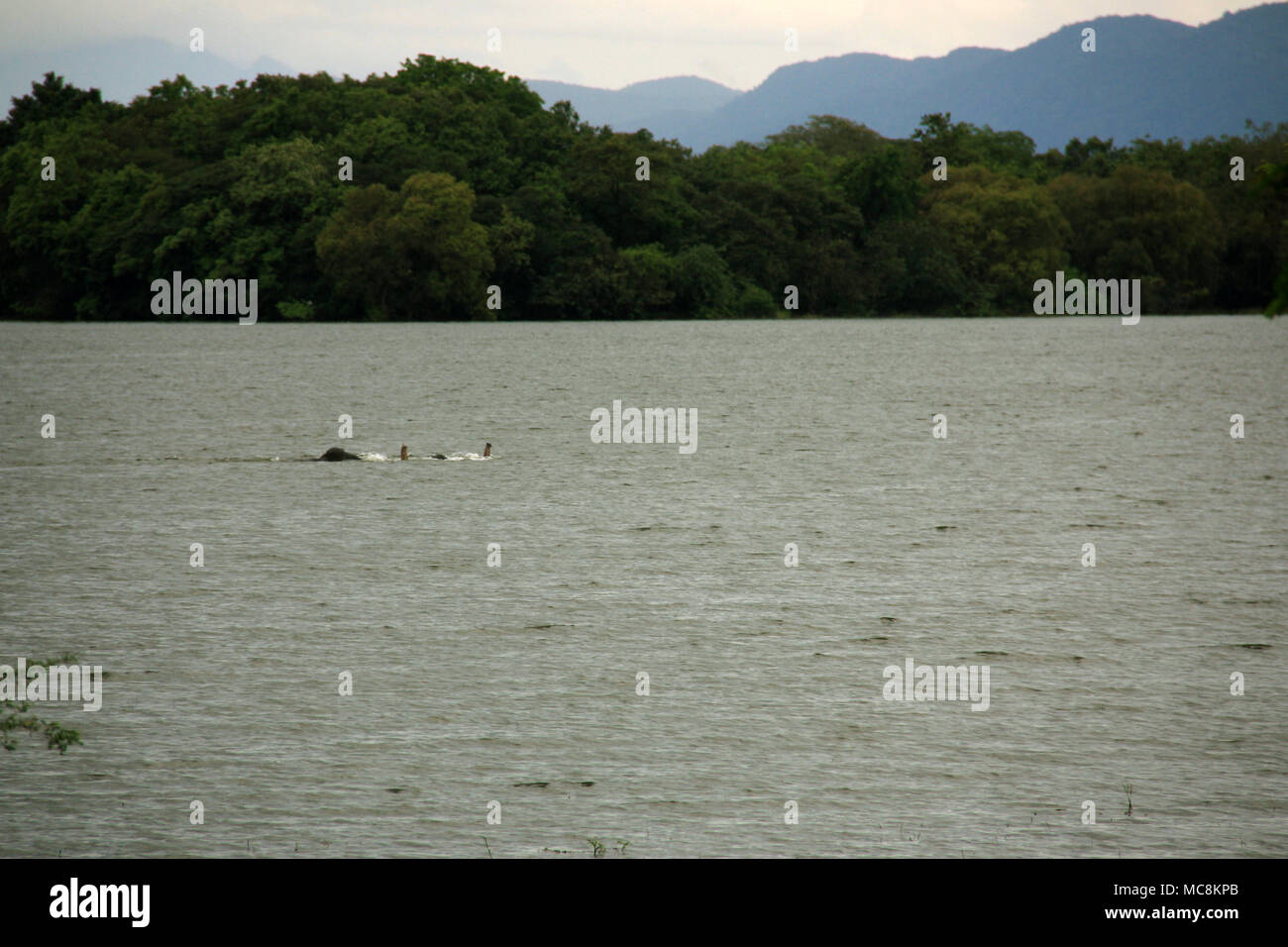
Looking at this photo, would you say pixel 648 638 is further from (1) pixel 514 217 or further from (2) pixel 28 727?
(1) pixel 514 217

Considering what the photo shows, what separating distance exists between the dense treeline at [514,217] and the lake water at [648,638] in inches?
3370

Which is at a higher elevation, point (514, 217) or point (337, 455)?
point (514, 217)

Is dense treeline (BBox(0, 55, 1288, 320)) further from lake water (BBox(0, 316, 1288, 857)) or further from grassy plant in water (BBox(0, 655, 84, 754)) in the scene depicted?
grassy plant in water (BBox(0, 655, 84, 754))

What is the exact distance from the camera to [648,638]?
2191 cm

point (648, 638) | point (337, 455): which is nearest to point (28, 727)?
point (648, 638)

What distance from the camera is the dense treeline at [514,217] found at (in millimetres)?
137625

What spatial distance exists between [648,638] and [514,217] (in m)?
124

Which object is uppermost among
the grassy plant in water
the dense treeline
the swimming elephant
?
the dense treeline

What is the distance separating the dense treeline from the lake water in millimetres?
85605

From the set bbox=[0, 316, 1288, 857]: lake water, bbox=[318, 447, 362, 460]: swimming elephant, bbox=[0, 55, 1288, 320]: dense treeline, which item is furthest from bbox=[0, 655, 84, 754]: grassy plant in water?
bbox=[0, 55, 1288, 320]: dense treeline

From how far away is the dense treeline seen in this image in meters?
138

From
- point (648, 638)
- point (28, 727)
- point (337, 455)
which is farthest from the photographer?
point (337, 455)

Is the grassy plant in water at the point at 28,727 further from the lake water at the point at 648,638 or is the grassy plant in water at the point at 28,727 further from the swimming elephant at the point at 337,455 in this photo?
the swimming elephant at the point at 337,455
